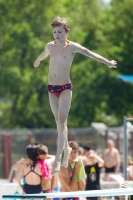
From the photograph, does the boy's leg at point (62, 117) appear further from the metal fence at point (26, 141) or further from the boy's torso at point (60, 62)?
the metal fence at point (26, 141)

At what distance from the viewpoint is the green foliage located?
2971 cm

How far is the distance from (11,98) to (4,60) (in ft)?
9.97

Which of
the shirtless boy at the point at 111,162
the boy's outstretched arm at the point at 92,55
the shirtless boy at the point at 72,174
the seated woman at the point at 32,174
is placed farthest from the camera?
the shirtless boy at the point at 111,162

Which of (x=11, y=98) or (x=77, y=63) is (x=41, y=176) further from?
(x=77, y=63)

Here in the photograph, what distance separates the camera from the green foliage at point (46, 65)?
29.7m

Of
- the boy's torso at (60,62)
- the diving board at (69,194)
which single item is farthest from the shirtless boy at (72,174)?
the diving board at (69,194)

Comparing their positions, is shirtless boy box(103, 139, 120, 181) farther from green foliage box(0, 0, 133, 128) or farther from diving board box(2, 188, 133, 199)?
green foliage box(0, 0, 133, 128)

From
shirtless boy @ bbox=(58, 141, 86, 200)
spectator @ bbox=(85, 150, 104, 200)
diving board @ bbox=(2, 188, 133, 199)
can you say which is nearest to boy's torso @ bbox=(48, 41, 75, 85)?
diving board @ bbox=(2, 188, 133, 199)

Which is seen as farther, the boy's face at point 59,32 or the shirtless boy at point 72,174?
the shirtless boy at point 72,174

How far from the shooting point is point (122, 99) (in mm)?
34094

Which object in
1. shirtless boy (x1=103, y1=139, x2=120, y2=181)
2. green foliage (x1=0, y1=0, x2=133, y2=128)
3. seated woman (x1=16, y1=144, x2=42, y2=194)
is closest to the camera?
seated woman (x1=16, y1=144, x2=42, y2=194)

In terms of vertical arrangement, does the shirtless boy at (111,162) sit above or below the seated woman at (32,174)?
above

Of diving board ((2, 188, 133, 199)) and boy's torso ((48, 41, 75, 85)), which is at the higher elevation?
boy's torso ((48, 41, 75, 85))

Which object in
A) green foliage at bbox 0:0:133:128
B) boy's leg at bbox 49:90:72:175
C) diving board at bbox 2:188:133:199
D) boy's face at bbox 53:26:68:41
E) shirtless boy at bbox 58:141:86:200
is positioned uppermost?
green foliage at bbox 0:0:133:128
